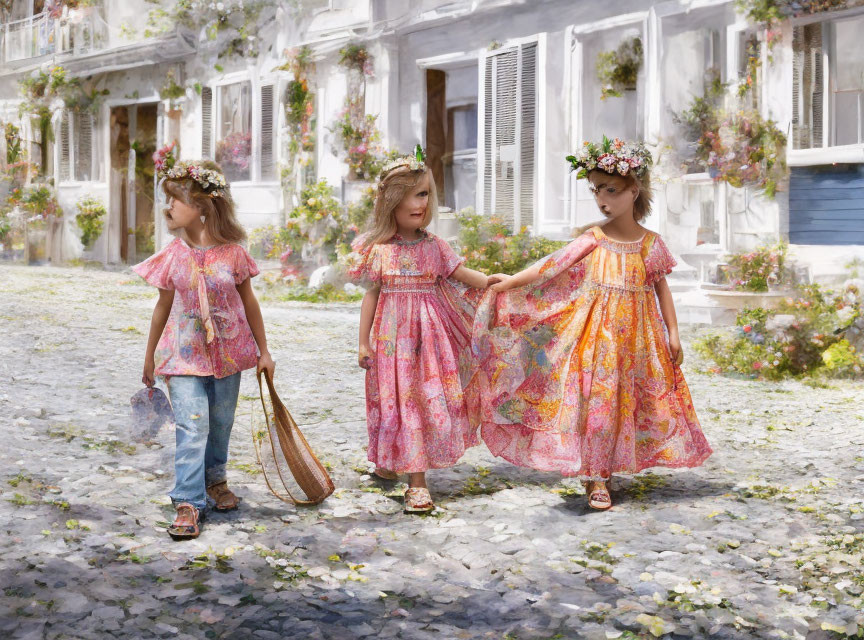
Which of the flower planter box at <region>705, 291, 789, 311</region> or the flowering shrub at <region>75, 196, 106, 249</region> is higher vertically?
the flowering shrub at <region>75, 196, 106, 249</region>

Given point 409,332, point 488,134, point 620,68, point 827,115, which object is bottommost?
point 409,332

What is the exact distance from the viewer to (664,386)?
3938mm

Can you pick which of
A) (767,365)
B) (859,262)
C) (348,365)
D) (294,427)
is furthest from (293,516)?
(859,262)

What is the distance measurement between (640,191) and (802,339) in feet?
12.6

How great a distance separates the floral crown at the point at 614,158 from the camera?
381 cm

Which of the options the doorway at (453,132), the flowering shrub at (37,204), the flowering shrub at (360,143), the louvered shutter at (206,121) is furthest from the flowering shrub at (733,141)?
the flowering shrub at (37,204)

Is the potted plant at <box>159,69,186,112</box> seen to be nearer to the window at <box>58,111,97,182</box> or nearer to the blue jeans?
the window at <box>58,111,97,182</box>

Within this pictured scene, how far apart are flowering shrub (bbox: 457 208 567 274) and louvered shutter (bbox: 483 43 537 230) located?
11 cm

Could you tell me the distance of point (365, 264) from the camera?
3912mm

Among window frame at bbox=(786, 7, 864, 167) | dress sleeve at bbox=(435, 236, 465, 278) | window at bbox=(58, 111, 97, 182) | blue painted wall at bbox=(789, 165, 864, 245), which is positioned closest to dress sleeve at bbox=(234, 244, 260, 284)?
dress sleeve at bbox=(435, 236, 465, 278)

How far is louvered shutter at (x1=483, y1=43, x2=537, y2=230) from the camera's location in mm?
9508

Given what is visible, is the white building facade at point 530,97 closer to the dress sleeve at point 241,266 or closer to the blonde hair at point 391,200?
the blonde hair at point 391,200

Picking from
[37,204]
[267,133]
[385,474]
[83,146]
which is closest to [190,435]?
[385,474]

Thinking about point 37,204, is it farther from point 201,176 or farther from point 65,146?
point 201,176
